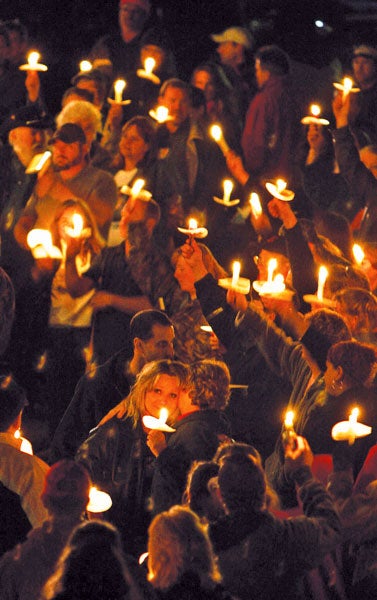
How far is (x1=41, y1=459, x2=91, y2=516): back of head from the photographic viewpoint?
5.11 meters

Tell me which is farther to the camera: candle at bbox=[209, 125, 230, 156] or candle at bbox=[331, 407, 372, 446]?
candle at bbox=[209, 125, 230, 156]

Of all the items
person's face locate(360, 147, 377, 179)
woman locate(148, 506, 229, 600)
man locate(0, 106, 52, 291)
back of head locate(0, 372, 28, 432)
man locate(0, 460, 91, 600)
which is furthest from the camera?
person's face locate(360, 147, 377, 179)

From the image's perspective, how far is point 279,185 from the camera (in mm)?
8133

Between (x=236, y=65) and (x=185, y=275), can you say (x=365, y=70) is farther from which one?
(x=185, y=275)

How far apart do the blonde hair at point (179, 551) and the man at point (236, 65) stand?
277 inches

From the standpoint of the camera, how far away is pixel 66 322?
8.26 m

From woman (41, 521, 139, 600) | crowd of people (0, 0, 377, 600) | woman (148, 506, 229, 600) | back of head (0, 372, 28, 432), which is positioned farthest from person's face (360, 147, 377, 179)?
woman (41, 521, 139, 600)

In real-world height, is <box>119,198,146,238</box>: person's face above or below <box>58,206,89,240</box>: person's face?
below

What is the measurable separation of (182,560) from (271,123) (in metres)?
6.71

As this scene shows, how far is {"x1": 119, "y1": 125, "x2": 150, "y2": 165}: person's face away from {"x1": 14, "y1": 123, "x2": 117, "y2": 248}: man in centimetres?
40

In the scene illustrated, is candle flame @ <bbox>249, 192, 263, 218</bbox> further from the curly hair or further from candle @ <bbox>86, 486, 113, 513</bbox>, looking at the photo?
candle @ <bbox>86, 486, 113, 513</bbox>

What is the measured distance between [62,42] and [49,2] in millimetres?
481

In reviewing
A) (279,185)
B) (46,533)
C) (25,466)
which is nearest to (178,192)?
(279,185)

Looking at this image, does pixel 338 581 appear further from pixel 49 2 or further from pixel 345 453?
pixel 49 2
